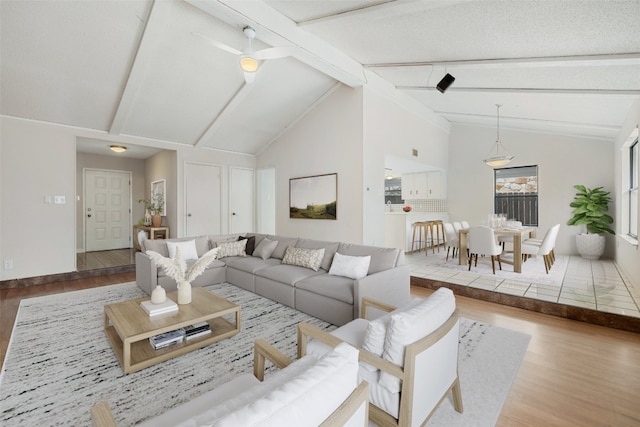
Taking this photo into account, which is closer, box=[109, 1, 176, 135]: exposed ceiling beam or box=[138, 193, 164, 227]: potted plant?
box=[109, 1, 176, 135]: exposed ceiling beam

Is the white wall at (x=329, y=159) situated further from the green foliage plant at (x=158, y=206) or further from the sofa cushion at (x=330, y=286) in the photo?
the green foliage plant at (x=158, y=206)

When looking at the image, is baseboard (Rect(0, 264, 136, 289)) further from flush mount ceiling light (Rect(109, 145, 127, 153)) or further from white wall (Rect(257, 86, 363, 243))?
white wall (Rect(257, 86, 363, 243))

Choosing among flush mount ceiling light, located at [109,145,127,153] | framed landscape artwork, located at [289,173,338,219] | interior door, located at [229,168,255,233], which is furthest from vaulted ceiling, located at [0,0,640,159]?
interior door, located at [229,168,255,233]

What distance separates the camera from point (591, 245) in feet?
19.2

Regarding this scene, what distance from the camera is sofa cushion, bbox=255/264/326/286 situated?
11.0ft

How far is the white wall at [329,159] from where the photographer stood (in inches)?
201

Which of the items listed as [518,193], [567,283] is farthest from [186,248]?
[518,193]

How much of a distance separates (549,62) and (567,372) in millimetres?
3081

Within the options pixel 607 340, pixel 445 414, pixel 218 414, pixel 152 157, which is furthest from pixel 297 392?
pixel 152 157

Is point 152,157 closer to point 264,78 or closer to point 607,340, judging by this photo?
point 264,78

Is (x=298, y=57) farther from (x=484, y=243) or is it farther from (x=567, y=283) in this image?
(x=567, y=283)

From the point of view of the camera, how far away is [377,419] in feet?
4.70

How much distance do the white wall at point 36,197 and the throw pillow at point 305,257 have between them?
398 centimetres

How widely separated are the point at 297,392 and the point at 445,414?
1439mm
